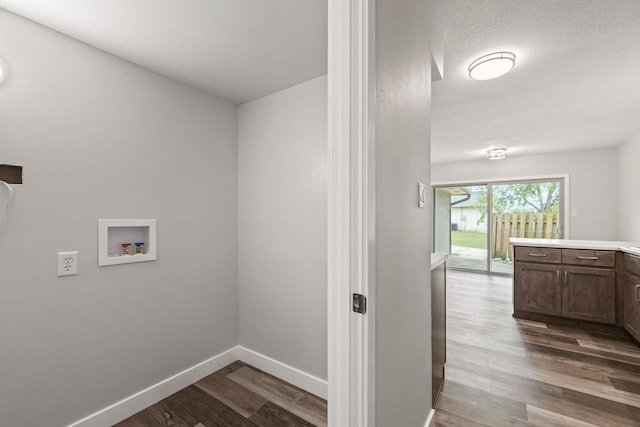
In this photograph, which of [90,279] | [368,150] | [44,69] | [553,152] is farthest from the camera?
[553,152]

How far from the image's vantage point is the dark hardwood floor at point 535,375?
178 cm

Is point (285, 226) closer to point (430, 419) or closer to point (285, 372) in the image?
point (285, 372)

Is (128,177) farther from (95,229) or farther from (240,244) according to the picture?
(240,244)

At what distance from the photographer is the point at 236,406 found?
6.23 feet

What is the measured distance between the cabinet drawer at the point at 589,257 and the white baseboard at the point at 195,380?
3.02 meters

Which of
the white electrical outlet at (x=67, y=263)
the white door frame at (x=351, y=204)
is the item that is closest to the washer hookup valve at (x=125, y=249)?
the white electrical outlet at (x=67, y=263)

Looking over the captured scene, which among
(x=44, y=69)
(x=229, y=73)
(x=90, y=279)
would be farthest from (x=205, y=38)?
(x=90, y=279)

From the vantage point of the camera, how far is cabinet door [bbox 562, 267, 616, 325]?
2977 mm

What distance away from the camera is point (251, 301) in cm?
246

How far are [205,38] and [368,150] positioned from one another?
1.34 meters

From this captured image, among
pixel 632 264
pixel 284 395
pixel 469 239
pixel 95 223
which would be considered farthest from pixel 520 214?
pixel 95 223

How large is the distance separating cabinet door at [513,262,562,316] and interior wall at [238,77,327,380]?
2.73 meters

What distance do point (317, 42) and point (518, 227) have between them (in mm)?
5615

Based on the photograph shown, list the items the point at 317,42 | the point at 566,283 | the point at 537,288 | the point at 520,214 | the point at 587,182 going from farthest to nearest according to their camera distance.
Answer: the point at 520,214
the point at 587,182
the point at 537,288
the point at 566,283
the point at 317,42
